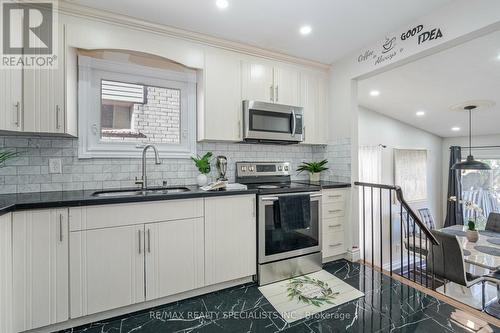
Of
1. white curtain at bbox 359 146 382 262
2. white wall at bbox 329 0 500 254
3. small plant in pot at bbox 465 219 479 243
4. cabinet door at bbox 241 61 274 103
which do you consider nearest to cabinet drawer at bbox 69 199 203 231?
cabinet door at bbox 241 61 274 103

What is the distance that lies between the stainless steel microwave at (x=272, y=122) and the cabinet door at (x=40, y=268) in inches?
69.5

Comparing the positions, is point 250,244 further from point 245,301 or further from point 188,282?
point 188,282

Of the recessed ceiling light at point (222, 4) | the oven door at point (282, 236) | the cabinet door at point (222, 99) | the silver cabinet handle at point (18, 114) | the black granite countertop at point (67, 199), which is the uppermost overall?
the recessed ceiling light at point (222, 4)

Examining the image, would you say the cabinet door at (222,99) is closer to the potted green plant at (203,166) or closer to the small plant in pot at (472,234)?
the potted green plant at (203,166)

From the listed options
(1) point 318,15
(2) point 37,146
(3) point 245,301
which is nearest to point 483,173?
(1) point 318,15

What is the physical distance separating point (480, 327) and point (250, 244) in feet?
5.70

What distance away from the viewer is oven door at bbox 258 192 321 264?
7.37 ft

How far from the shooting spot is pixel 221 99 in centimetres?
246

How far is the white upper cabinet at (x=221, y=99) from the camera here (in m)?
2.40

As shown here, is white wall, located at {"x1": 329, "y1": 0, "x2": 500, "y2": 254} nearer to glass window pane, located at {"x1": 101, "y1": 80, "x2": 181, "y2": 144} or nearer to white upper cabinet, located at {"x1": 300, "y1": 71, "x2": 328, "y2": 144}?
white upper cabinet, located at {"x1": 300, "y1": 71, "x2": 328, "y2": 144}

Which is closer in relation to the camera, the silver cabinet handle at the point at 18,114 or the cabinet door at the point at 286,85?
the silver cabinet handle at the point at 18,114

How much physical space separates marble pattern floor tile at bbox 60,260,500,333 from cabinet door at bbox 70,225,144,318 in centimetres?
18

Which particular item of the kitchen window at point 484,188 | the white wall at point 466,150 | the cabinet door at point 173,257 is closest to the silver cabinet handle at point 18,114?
the cabinet door at point 173,257

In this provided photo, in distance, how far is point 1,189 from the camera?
1.86 meters
